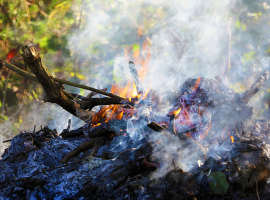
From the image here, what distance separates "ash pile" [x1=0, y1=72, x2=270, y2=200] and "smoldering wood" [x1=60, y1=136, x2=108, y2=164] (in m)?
0.01

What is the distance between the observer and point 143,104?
288 centimetres

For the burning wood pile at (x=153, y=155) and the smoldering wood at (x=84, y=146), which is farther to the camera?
the smoldering wood at (x=84, y=146)

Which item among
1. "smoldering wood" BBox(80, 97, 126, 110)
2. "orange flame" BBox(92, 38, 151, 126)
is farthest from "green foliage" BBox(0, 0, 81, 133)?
"smoldering wood" BBox(80, 97, 126, 110)

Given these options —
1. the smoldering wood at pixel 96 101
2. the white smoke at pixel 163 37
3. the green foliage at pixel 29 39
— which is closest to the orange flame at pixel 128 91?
the white smoke at pixel 163 37

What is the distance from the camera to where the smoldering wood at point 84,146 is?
2.31m

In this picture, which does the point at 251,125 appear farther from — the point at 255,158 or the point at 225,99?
the point at 255,158

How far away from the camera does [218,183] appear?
5.90 ft

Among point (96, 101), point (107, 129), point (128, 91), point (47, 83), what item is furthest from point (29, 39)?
point (107, 129)

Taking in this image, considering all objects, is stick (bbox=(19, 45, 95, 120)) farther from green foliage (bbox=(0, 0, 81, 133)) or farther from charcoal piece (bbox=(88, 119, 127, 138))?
green foliage (bbox=(0, 0, 81, 133))

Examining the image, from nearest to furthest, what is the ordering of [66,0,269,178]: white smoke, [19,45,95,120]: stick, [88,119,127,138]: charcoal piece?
[19,45,95,120]: stick < [88,119,127,138]: charcoal piece < [66,0,269,178]: white smoke

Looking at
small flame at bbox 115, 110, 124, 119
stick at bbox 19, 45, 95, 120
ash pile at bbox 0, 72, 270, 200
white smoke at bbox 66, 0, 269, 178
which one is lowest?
ash pile at bbox 0, 72, 270, 200

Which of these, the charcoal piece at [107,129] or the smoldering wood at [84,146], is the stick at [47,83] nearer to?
the charcoal piece at [107,129]

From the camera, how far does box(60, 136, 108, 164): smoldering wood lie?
2.31 meters

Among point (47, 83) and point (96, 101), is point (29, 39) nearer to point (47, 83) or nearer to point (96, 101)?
point (47, 83)
